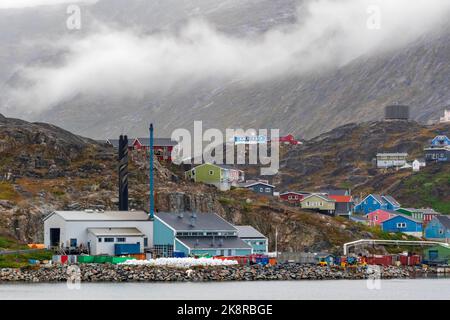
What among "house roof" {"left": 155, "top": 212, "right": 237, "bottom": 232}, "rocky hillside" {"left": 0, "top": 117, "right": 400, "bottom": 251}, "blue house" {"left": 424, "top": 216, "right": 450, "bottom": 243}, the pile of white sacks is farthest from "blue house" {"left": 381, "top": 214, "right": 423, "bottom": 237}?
the pile of white sacks

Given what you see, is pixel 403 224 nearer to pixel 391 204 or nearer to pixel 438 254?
pixel 391 204

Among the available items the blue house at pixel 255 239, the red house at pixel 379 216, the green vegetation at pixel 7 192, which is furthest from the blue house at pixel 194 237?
the red house at pixel 379 216

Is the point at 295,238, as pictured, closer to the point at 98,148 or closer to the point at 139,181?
the point at 139,181

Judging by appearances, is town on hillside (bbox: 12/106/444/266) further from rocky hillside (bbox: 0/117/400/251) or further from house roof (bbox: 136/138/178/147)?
house roof (bbox: 136/138/178/147)

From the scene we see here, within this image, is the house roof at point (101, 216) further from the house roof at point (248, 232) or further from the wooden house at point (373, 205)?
the wooden house at point (373, 205)
